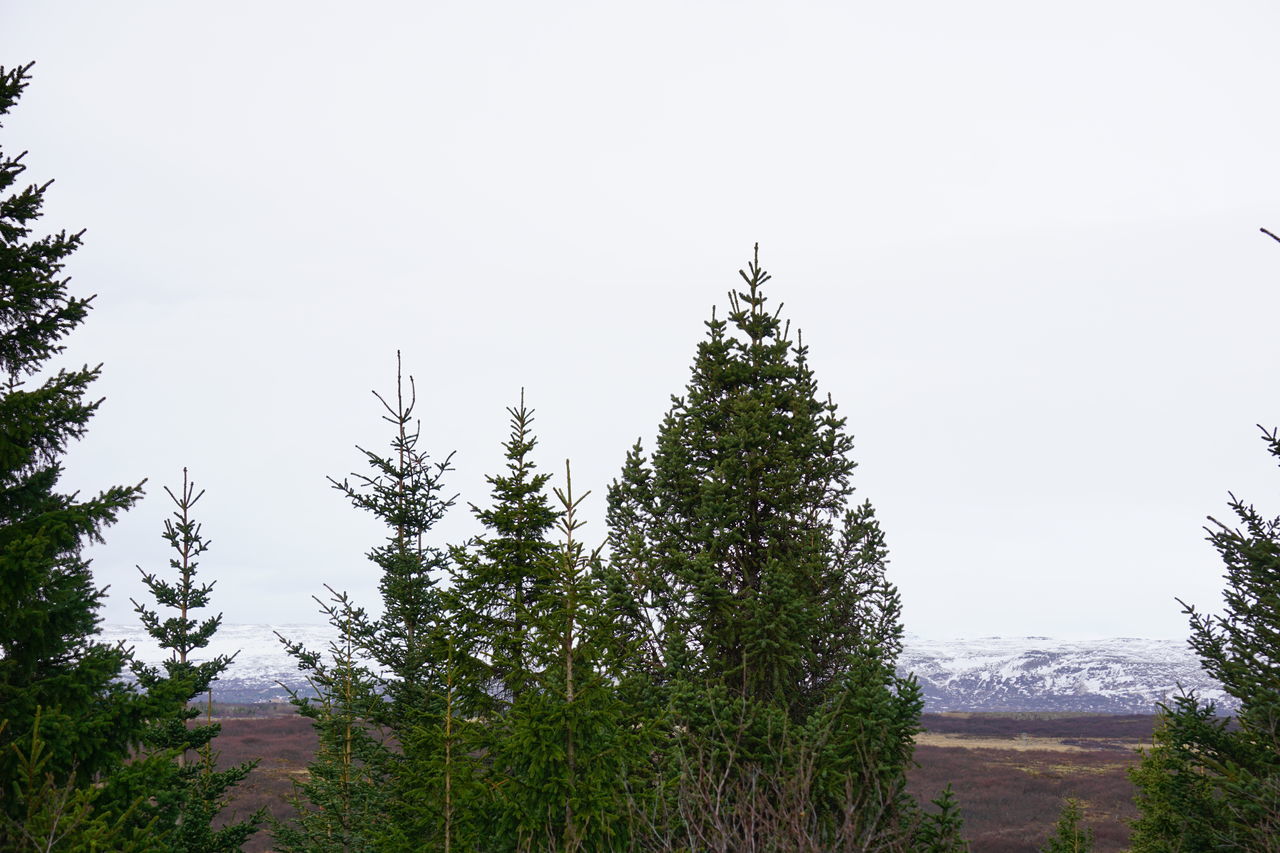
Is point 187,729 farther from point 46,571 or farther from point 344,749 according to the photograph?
point 46,571

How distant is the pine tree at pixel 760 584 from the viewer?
12133mm

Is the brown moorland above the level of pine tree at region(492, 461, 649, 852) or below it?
below

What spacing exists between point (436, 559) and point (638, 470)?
413 cm

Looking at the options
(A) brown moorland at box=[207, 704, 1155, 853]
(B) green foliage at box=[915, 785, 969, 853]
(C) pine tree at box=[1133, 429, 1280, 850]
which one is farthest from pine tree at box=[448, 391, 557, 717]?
(A) brown moorland at box=[207, 704, 1155, 853]

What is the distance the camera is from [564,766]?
353 inches

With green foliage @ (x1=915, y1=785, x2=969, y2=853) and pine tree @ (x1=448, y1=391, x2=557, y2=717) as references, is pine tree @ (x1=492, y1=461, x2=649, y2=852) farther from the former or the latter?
green foliage @ (x1=915, y1=785, x2=969, y2=853)

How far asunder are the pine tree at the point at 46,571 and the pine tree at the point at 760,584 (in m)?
6.69

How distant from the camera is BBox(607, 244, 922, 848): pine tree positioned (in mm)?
12133

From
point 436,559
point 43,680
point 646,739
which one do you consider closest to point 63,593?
point 43,680

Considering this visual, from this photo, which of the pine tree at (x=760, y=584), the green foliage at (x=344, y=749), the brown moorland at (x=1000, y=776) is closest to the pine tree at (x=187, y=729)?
the green foliage at (x=344, y=749)

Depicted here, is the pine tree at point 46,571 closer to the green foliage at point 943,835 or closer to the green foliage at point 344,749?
the green foliage at point 344,749

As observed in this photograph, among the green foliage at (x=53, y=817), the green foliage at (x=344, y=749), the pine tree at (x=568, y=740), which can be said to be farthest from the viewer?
the green foliage at (x=344, y=749)

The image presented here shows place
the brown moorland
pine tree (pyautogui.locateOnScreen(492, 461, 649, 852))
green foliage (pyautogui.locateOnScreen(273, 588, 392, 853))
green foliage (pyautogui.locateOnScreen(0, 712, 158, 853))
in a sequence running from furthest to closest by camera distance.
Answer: the brown moorland < green foliage (pyautogui.locateOnScreen(273, 588, 392, 853)) < pine tree (pyautogui.locateOnScreen(492, 461, 649, 852)) < green foliage (pyautogui.locateOnScreen(0, 712, 158, 853))

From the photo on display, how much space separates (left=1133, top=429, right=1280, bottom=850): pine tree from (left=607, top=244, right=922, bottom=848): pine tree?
15.7 feet
